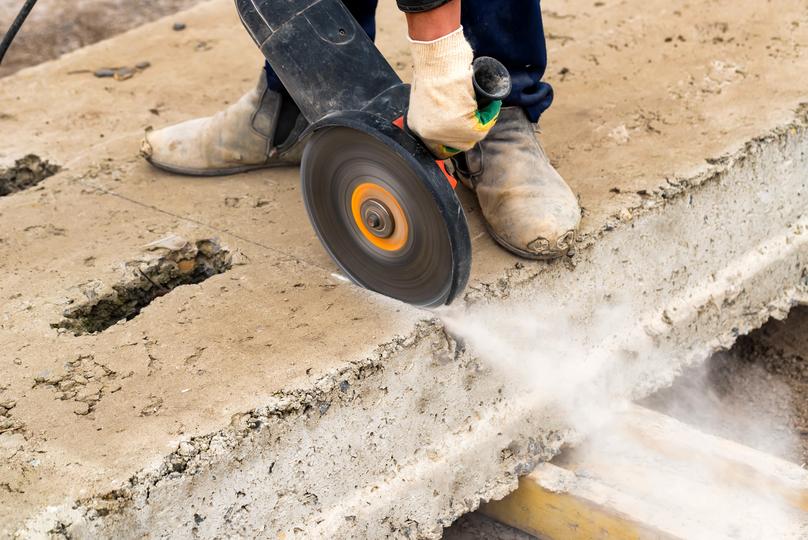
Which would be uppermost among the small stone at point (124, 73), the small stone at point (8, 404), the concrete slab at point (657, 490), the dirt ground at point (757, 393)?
the small stone at point (8, 404)

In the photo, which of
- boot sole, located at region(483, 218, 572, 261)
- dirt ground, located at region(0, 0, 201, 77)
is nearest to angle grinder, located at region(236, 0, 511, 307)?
boot sole, located at region(483, 218, 572, 261)

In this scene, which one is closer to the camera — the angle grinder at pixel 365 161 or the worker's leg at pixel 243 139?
the angle grinder at pixel 365 161

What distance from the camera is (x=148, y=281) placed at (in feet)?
8.34

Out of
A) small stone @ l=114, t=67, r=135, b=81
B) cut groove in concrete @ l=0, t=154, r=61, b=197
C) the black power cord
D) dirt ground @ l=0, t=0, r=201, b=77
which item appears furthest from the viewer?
dirt ground @ l=0, t=0, r=201, b=77

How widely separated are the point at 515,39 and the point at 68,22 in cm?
409

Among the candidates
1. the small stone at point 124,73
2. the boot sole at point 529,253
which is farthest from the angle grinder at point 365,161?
the small stone at point 124,73

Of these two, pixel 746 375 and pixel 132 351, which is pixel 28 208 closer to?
pixel 132 351

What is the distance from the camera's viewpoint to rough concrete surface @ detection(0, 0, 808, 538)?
6.46ft

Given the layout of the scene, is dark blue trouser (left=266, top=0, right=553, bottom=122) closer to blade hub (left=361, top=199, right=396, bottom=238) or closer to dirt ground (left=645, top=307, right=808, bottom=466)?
blade hub (left=361, top=199, right=396, bottom=238)

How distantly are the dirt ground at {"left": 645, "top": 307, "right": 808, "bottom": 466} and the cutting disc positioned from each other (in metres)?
1.08

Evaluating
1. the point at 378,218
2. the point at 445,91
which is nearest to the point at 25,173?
the point at 378,218

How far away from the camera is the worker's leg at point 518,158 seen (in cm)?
243

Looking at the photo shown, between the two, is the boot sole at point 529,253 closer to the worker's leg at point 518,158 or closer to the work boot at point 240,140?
the worker's leg at point 518,158

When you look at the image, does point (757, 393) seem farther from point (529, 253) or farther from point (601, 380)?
point (529, 253)
